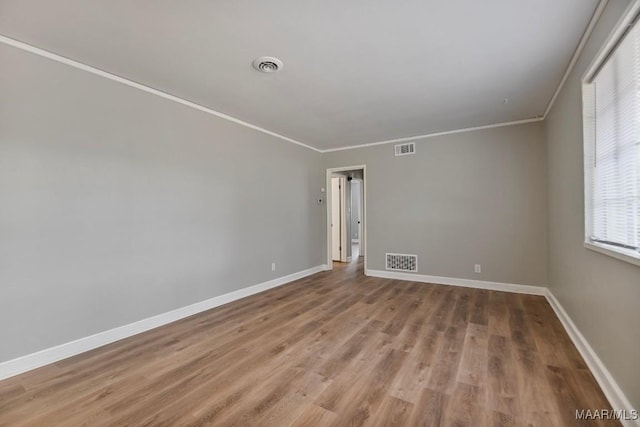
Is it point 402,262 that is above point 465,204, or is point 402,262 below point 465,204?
below

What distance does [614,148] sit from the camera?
1758mm

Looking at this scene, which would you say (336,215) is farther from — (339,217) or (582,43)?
(582,43)

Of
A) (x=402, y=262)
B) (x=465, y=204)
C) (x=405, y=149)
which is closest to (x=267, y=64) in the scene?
(x=405, y=149)

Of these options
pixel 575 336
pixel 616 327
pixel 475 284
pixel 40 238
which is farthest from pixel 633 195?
pixel 40 238

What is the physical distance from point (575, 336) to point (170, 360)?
11.3 ft

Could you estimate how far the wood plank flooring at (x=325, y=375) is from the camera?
1.60 m

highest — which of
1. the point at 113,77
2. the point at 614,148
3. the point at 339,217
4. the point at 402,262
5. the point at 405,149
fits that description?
the point at 113,77

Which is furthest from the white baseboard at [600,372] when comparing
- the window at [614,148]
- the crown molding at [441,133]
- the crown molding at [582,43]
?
the crown molding at [441,133]

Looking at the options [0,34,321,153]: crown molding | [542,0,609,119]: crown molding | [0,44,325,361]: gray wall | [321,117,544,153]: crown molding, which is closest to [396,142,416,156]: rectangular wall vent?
[321,117,544,153]: crown molding

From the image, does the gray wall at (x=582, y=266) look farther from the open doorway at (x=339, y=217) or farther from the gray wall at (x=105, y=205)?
the open doorway at (x=339, y=217)

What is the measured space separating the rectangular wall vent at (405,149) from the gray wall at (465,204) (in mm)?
104

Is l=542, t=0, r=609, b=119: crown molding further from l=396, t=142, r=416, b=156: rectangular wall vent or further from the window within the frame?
l=396, t=142, r=416, b=156: rectangular wall vent

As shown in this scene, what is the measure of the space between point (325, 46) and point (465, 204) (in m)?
3.34

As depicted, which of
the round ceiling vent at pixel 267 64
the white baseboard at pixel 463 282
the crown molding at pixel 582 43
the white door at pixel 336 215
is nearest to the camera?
the crown molding at pixel 582 43
